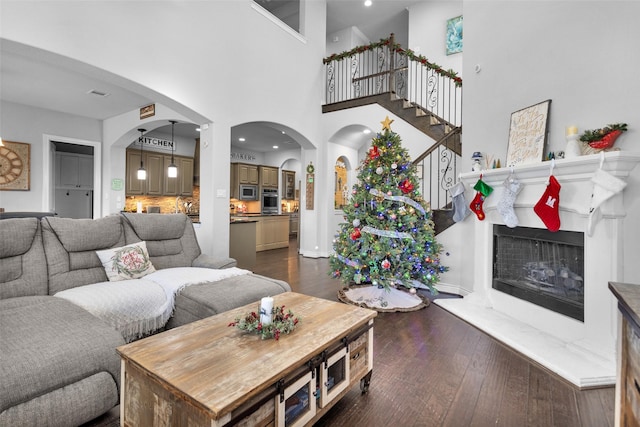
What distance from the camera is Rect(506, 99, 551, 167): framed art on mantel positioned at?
2.84m

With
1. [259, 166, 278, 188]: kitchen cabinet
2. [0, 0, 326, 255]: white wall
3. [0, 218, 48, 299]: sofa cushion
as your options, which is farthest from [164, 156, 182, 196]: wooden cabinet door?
[0, 218, 48, 299]: sofa cushion

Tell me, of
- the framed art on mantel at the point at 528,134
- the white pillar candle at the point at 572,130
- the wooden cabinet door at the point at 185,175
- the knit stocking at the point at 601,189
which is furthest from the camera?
the wooden cabinet door at the point at 185,175

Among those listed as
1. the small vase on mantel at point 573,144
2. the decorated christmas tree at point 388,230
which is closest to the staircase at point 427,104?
the decorated christmas tree at point 388,230

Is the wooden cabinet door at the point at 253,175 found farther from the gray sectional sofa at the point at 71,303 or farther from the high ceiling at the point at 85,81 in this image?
the gray sectional sofa at the point at 71,303

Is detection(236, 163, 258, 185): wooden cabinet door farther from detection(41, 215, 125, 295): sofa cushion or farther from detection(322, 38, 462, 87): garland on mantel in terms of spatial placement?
detection(41, 215, 125, 295): sofa cushion

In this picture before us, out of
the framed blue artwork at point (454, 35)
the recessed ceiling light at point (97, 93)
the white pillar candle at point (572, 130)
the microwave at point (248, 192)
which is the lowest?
the microwave at point (248, 192)

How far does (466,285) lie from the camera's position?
3926mm

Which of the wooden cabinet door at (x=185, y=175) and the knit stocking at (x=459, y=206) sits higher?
the wooden cabinet door at (x=185, y=175)

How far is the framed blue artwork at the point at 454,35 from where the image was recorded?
22.1ft

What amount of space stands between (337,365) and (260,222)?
19.9 feet

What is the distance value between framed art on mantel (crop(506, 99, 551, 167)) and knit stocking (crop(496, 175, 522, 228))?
23cm

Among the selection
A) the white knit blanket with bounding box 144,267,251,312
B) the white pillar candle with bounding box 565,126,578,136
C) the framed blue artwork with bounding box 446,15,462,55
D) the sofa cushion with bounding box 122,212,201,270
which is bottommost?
the white knit blanket with bounding box 144,267,251,312

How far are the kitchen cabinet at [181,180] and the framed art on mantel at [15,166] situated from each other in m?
2.55

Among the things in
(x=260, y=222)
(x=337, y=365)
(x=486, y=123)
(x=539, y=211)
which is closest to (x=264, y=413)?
(x=337, y=365)
